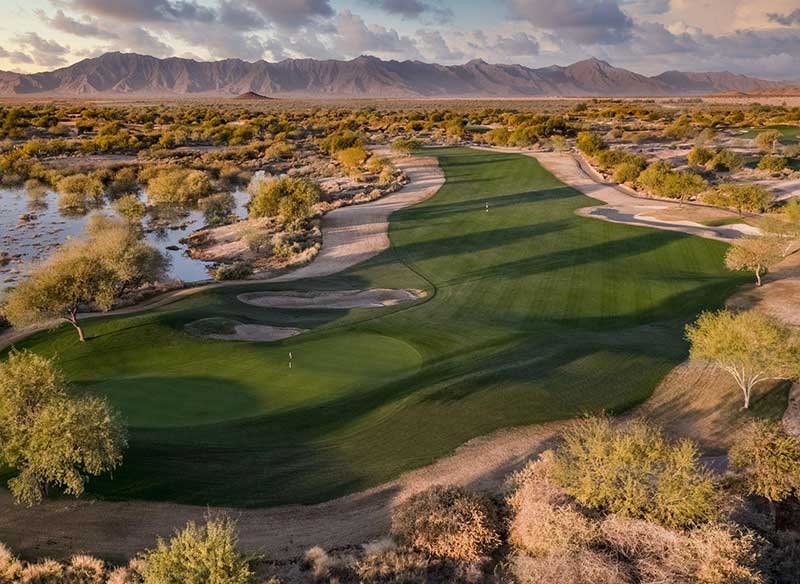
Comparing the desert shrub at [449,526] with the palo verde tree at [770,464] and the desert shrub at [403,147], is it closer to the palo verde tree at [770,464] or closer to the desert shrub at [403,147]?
the palo verde tree at [770,464]

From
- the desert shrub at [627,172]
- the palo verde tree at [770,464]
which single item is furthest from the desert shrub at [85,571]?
the desert shrub at [627,172]

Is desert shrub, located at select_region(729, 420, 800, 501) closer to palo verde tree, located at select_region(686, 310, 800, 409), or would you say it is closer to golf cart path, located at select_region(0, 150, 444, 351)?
palo verde tree, located at select_region(686, 310, 800, 409)

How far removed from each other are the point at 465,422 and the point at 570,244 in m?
31.0

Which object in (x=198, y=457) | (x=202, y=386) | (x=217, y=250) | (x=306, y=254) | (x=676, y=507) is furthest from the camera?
(x=217, y=250)

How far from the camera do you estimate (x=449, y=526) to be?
15.6m

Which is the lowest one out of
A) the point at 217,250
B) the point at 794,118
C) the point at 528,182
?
the point at 217,250

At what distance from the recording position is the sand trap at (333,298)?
36.2 m

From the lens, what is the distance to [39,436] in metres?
17.0

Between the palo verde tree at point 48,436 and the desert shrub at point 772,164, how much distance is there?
83.8 m

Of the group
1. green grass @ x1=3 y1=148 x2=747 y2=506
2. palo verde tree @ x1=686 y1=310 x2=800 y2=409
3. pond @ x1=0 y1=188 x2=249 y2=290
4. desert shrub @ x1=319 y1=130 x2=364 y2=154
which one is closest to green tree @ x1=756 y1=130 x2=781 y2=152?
green grass @ x1=3 y1=148 x2=747 y2=506

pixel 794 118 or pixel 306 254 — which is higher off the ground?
pixel 794 118

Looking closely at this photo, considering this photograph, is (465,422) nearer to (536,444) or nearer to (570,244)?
(536,444)

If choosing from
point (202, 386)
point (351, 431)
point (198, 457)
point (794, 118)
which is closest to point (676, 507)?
point (351, 431)

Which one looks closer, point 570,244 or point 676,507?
point 676,507
